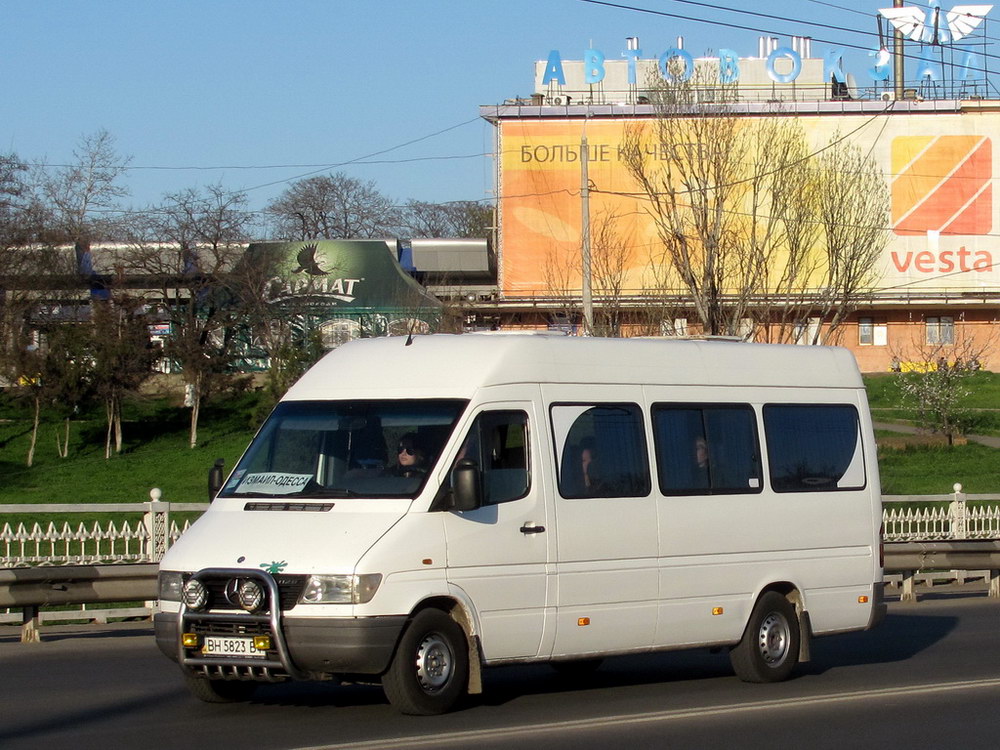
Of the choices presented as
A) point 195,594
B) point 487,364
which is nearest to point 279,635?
point 195,594

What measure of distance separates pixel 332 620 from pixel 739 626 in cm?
380

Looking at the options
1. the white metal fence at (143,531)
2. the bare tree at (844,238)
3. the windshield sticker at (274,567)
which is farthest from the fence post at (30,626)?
the bare tree at (844,238)

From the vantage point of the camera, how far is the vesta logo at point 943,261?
62000 millimetres

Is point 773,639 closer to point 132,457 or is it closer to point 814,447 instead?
point 814,447

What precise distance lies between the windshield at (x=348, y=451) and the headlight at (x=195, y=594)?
0.79 metres

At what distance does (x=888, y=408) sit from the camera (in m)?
50.5

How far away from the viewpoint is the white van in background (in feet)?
28.0

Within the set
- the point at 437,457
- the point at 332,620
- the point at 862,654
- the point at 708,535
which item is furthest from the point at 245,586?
the point at 862,654

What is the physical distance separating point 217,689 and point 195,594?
1048 millimetres

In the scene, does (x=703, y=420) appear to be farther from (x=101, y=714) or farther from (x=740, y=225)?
(x=740, y=225)

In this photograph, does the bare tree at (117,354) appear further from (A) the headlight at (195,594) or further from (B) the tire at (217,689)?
(A) the headlight at (195,594)

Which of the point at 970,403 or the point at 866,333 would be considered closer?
the point at 970,403

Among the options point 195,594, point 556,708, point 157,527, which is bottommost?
point 556,708

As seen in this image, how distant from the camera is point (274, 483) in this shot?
9.30m
